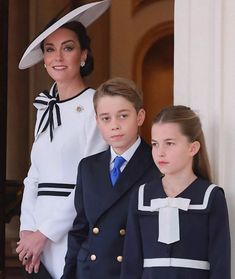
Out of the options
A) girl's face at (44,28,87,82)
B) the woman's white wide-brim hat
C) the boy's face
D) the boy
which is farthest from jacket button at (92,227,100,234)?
the woman's white wide-brim hat

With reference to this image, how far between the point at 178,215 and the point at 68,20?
0.88 metres

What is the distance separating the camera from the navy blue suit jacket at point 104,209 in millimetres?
2287

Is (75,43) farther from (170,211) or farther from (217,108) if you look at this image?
(170,211)

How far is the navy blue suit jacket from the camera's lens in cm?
229

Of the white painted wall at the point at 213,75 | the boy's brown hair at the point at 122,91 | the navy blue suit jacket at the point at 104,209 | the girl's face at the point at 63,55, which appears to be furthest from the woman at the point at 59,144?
the white painted wall at the point at 213,75

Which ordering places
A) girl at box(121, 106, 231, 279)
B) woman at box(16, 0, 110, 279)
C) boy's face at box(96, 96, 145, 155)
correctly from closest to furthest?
girl at box(121, 106, 231, 279), boy's face at box(96, 96, 145, 155), woman at box(16, 0, 110, 279)

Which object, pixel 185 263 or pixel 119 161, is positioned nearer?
pixel 185 263

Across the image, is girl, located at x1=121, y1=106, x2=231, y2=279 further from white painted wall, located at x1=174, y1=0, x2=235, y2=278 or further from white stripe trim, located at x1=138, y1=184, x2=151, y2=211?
white painted wall, located at x1=174, y1=0, x2=235, y2=278

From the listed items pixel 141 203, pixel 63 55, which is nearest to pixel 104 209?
pixel 141 203

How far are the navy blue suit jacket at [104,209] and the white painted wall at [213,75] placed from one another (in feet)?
0.66

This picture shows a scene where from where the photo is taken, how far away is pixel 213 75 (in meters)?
2.32

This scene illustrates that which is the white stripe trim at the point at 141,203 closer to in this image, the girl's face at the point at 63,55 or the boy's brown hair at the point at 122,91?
the boy's brown hair at the point at 122,91

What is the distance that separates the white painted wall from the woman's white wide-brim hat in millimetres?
420

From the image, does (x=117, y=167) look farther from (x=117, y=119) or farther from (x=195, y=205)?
(x=195, y=205)
